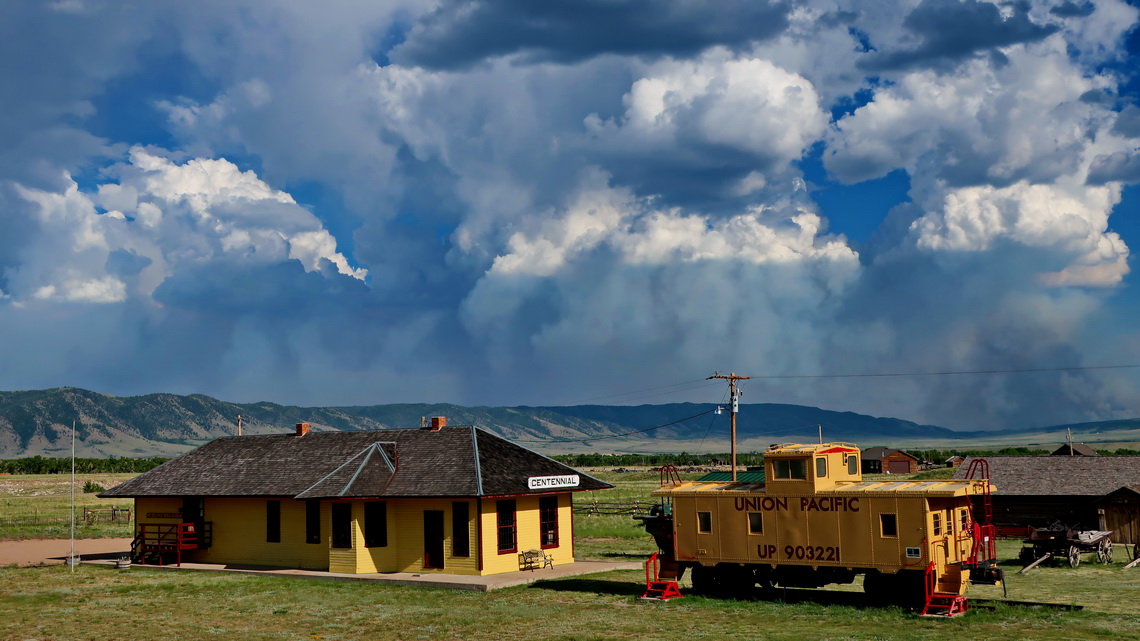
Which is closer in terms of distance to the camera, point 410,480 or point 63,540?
point 410,480

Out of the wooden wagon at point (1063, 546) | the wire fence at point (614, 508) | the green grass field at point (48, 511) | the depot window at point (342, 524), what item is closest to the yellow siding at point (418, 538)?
the depot window at point (342, 524)

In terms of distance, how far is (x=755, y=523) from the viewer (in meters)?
29.5

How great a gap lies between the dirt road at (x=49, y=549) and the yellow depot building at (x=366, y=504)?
15.1ft

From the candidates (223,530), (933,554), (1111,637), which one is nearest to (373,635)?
(933,554)

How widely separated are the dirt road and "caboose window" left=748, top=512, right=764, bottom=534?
29.9 metres

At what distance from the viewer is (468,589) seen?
32.8 metres

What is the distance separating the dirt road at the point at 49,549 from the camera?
4353cm

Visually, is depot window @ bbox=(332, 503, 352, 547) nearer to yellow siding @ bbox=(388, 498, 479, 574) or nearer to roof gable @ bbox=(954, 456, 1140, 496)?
yellow siding @ bbox=(388, 498, 479, 574)

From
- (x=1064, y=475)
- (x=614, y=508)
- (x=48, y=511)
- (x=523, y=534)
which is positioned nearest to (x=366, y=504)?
(x=523, y=534)

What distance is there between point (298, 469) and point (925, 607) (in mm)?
24742

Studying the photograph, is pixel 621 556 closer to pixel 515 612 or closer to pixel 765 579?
pixel 765 579

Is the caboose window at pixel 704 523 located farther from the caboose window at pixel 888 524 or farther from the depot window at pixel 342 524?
the depot window at pixel 342 524

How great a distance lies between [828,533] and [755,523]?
2.19 metres

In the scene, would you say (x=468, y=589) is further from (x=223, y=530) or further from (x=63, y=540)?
(x=63, y=540)
